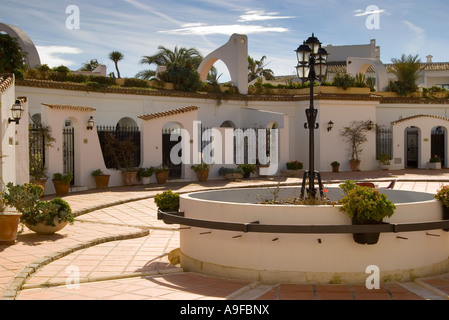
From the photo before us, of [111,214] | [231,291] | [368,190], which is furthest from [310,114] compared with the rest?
[111,214]

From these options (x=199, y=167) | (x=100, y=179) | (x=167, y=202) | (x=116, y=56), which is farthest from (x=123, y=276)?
(x=116, y=56)

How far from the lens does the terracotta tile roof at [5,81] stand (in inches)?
480

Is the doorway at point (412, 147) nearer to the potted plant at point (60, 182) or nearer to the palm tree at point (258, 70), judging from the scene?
the palm tree at point (258, 70)

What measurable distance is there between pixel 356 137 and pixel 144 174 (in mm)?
11415

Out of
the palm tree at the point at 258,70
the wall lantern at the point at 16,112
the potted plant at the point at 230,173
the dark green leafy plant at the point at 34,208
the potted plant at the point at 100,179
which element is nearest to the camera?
the dark green leafy plant at the point at 34,208

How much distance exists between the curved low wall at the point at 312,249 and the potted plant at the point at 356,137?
18.2m

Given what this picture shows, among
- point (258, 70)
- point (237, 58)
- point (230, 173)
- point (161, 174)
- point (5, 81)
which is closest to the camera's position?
point (5, 81)

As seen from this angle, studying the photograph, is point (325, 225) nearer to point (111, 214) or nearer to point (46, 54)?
point (111, 214)

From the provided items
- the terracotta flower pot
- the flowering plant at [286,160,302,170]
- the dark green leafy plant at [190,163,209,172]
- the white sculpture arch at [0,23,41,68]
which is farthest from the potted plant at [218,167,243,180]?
the terracotta flower pot

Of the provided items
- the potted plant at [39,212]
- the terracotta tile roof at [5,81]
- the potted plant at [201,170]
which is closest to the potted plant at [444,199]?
the potted plant at [39,212]

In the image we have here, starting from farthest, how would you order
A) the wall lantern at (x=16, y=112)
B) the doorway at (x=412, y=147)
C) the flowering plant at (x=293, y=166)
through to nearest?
the doorway at (x=412, y=147)
the flowering plant at (x=293, y=166)
the wall lantern at (x=16, y=112)

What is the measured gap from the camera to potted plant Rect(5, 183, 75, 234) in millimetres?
9555

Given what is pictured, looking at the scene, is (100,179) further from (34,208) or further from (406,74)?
(406,74)

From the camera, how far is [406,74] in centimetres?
2897
